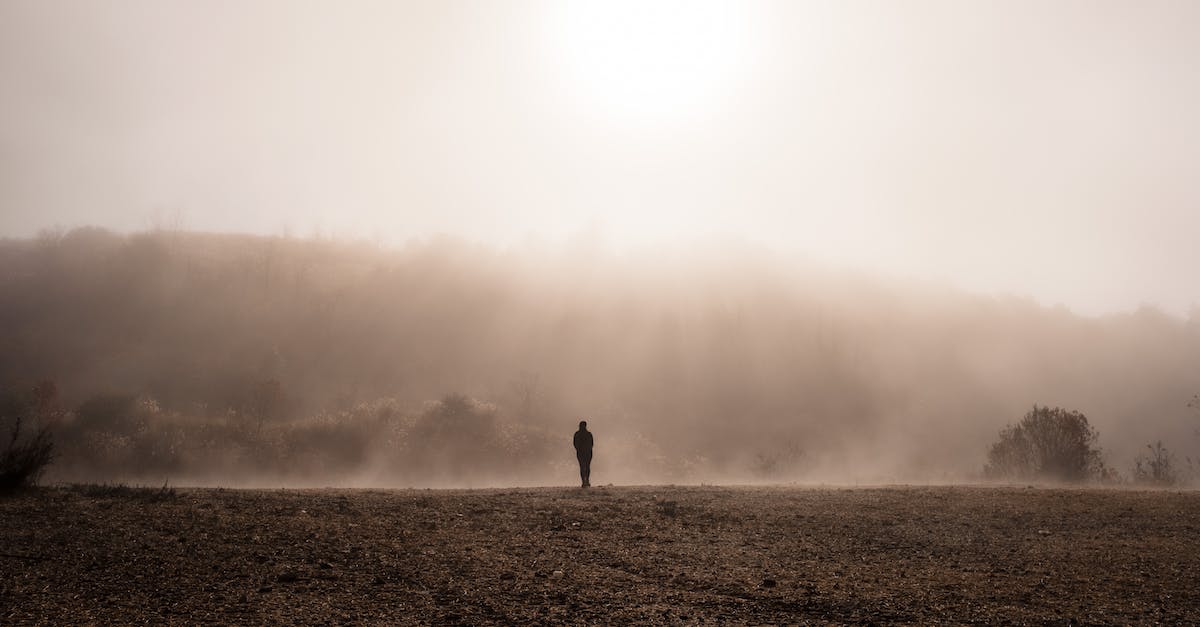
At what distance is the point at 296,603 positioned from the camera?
350 inches

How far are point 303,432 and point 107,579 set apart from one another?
169 ft

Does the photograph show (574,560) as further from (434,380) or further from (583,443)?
(434,380)

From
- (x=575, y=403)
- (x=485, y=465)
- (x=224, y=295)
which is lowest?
(x=485, y=465)

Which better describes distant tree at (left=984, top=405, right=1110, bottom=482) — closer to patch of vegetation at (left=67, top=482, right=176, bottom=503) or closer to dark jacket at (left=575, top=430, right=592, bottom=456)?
dark jacket at (left=575, top=430, right=592, bottom=456)

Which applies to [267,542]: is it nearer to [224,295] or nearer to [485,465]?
[485,465]

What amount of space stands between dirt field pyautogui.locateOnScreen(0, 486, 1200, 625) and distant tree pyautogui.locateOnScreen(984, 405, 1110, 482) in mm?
15978

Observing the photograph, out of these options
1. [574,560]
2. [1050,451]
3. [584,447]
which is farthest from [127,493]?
[1050,451]

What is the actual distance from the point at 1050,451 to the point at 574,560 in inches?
1148

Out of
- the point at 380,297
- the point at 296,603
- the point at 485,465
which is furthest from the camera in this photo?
the point at 380,297

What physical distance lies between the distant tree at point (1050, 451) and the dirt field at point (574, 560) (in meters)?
16.0

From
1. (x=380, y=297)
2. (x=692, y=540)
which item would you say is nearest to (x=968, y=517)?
(x=692, y=540)

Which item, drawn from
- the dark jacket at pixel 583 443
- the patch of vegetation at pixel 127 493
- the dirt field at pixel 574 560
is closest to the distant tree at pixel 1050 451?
the dirt field at pixel 574 560

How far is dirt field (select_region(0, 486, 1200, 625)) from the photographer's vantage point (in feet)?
29.0

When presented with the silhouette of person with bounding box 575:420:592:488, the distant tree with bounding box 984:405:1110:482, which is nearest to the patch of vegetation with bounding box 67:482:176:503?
the silhouette of person with bounding box 575:420:592:488
